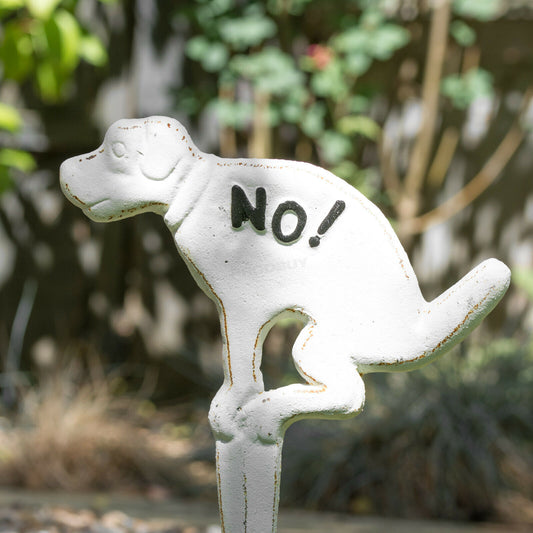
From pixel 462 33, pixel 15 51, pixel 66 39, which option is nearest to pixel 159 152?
pixel 66 39

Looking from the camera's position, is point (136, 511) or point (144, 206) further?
point (136, 511)

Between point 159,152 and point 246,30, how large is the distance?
89.0 inches

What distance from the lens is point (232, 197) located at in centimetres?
136

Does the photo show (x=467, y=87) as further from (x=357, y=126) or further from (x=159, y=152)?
(x=159, y=152)

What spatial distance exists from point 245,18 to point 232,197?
8.08ft

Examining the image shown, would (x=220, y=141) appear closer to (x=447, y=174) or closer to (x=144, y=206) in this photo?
(x=447, y=174)

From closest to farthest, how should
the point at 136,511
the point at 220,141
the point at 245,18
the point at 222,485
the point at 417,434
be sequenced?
the point at 222,485 < the point at 136,511 < the point at 417,434 < the point at 245,18 < the point at 220,141

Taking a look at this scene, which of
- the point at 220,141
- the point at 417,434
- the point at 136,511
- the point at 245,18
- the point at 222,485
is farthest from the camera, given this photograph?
the point at 220,141

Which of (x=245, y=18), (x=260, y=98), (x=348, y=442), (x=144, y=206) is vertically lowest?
(x=348, y=442)

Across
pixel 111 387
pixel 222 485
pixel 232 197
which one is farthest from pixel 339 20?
pixel 222 485

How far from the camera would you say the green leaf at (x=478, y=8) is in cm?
343

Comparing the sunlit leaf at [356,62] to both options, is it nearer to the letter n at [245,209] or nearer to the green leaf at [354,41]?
the green leaf at [354,41]

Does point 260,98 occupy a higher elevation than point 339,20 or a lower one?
lower

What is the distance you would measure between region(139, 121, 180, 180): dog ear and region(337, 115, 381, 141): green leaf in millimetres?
2358
